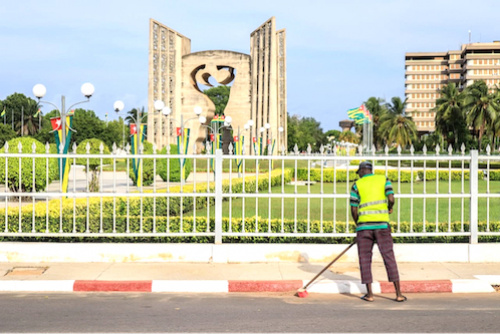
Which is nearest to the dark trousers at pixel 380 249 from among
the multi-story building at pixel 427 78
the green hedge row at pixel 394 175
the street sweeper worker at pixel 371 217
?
the street sweeper worker at pixel 371 217

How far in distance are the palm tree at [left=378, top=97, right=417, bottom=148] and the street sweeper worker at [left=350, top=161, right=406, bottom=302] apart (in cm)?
8680

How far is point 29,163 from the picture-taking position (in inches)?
741

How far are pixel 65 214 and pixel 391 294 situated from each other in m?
5.07

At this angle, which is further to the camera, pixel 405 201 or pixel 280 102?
pixel 280 102

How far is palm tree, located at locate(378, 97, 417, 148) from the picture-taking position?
306ft

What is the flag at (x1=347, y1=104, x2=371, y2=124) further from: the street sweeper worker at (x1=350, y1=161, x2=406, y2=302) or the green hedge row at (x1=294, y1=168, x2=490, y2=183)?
the street sweeper worker at (x1=350, y1=161, x2=406, y2=302)

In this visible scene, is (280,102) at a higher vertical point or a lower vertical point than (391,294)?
higher

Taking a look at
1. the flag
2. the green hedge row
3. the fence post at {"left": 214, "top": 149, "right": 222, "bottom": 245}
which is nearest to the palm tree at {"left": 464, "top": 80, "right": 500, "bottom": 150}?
the flag

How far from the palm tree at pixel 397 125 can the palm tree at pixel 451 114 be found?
693 cm

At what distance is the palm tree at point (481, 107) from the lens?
70.1m

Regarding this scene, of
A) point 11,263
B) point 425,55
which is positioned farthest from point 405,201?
point 425,55

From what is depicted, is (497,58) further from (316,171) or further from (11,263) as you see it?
(11,263)

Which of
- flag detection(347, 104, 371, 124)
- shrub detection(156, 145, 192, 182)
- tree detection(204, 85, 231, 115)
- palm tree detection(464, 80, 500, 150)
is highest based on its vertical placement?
tree detection(204, 85, 231, 115)

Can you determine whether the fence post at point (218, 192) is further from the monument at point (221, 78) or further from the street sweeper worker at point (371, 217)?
the monument at point (221, 78)
